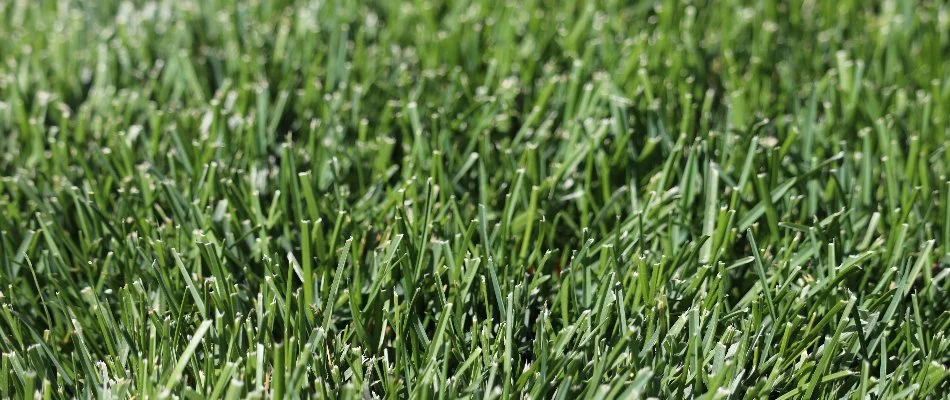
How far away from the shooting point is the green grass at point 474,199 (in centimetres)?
174

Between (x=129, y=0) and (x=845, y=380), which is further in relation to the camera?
(x=129, y=0)

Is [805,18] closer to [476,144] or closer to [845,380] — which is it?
[476,144]

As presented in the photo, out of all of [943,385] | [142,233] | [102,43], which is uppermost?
[102,43]

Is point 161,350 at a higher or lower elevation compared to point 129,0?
lower

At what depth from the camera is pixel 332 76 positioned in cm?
276

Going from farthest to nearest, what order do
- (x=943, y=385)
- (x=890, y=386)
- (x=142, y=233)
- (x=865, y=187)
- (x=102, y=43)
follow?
(x=102, y=43) < (x=865, y=187) < (x=142, y=233) < (x=943, y=385) < (x=890, y=386)

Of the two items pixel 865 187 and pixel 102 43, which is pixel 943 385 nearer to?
pixel 865 187

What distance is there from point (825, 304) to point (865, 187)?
461 millimetres

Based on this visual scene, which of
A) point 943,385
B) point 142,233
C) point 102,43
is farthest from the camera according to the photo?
point 102,43

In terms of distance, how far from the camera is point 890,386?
168cm

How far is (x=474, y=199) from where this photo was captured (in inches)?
90.7

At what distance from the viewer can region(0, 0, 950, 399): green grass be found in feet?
5.72

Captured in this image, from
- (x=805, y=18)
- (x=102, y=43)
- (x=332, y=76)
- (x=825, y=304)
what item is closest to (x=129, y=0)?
(x=102, y=43)

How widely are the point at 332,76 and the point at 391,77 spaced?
16cm
